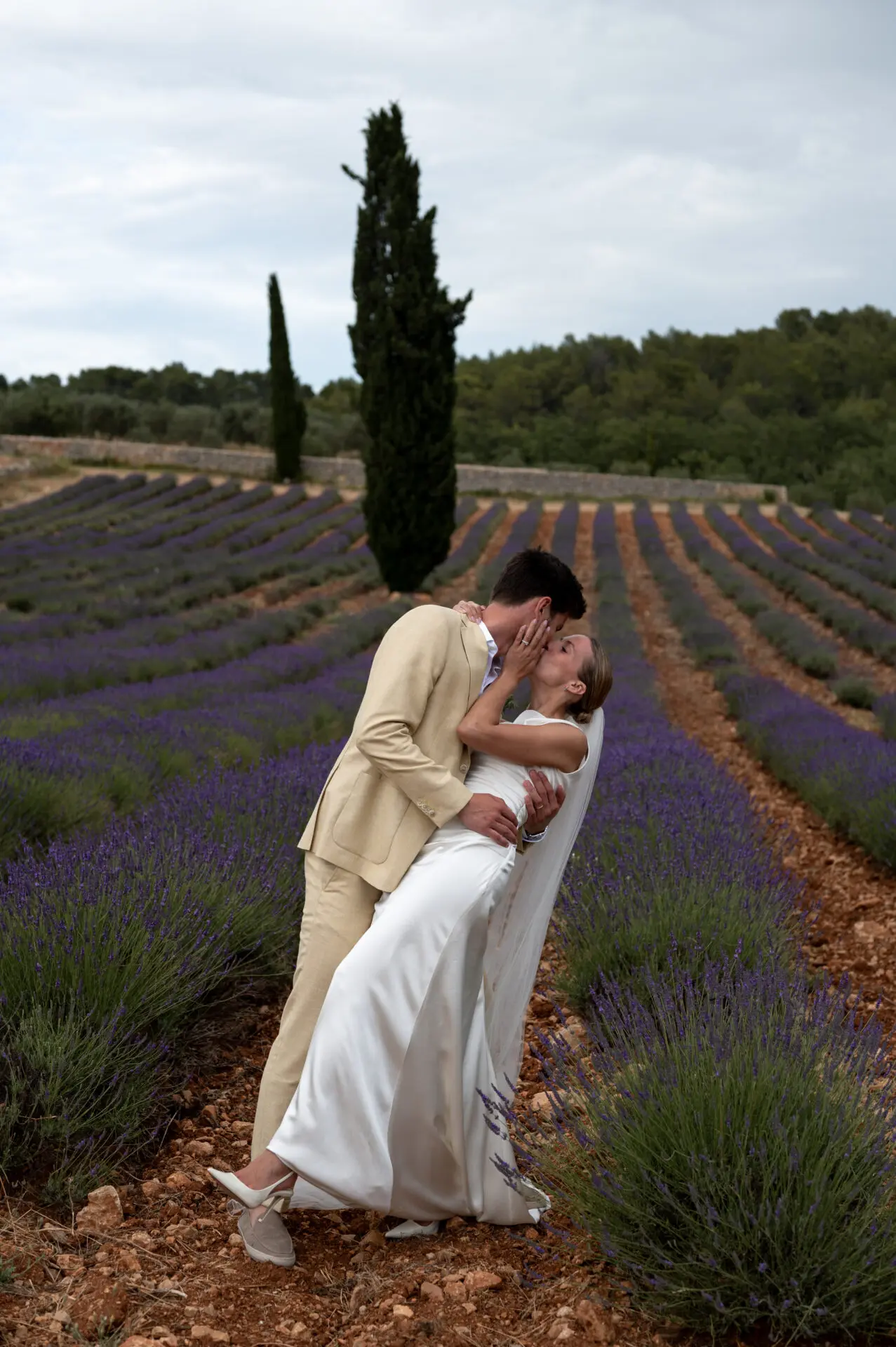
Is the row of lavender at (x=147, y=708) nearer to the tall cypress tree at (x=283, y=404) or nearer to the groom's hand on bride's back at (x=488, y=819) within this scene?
the groom's hand on bride's back at (x=488, y=819)

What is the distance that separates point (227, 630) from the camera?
1410 cm

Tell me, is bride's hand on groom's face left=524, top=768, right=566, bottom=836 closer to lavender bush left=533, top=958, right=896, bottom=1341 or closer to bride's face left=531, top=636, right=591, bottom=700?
bride's face left=531, top=636, right=591, bottom=700

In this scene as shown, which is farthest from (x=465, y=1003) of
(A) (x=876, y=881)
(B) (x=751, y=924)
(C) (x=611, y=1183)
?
(A) (x=876, y=881)

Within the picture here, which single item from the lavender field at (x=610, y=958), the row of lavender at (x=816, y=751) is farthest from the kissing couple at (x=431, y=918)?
the row of lavender at (x=816, y=751)

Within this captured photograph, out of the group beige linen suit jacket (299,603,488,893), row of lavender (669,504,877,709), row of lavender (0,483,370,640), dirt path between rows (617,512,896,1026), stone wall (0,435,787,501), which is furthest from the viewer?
stone wall (0,435,787,501)

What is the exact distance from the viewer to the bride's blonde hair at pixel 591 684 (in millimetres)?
2699

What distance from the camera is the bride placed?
7.73 ft

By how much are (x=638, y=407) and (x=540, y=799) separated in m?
49.5

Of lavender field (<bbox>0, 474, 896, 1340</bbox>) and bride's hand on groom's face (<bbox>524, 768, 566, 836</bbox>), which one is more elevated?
bride's hand on groom's face (<bbox>524, 768, 566, 836</bbox>)

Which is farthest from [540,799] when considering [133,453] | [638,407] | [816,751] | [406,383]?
[638,407]

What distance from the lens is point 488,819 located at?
2508 millimetres

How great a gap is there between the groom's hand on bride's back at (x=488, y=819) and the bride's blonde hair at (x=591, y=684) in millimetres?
344

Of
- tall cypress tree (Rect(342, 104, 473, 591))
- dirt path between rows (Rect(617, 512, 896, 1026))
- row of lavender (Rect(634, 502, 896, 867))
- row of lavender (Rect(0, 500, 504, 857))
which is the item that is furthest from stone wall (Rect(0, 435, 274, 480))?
dirt path between rows (Rect(617, 512, 896, 1026))

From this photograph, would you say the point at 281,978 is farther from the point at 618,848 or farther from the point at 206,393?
the point at 206,393
